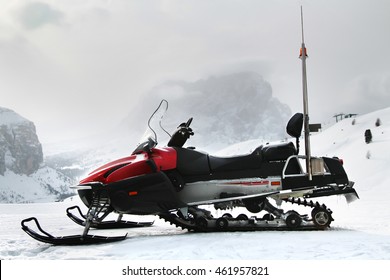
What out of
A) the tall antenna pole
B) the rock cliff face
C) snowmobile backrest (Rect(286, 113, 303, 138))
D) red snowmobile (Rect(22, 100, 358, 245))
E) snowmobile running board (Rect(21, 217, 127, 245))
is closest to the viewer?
snowmobile running board (Rect(21, 217, 127, 245))

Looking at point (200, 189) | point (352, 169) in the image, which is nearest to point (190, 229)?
point (200, 189)

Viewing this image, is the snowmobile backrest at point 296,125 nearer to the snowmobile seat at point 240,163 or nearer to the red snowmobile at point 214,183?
the red snowmobile at point 214,183

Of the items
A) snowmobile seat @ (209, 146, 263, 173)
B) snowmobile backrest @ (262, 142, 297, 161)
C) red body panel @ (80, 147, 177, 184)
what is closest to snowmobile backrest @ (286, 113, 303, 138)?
snowmobile backrest @ (262, 142, 297, 161)

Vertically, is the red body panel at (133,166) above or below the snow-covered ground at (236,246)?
above

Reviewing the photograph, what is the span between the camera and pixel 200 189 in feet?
15.9

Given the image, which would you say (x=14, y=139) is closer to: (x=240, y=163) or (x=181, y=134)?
(x=181, y=134)

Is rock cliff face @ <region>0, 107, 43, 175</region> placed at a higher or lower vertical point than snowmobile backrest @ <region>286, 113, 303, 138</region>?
higher

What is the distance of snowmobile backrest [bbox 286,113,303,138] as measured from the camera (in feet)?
15.8

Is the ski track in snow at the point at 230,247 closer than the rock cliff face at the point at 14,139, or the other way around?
the ski track in snow at the point at 230,247

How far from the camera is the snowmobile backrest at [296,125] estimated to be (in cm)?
481

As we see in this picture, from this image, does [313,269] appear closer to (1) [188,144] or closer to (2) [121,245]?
(2) [121,245]

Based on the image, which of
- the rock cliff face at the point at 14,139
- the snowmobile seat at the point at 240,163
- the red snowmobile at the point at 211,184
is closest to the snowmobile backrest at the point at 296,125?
the red snowmobile at the point at 211,184

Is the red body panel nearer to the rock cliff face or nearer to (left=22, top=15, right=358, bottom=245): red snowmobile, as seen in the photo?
(left=22, top=15, right=358, bottom=245): red snowmobile

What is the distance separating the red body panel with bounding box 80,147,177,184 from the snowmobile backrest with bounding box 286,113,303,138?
56.4 inches
